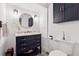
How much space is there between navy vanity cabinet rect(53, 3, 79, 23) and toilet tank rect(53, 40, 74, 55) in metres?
0.22

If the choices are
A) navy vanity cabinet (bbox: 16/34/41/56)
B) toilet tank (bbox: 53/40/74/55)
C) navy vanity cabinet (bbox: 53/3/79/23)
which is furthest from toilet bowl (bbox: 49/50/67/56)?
navy vanity cabinet (bbox: 53/3/79/23)

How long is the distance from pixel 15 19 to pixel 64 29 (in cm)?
51

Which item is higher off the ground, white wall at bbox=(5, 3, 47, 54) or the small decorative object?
white wall at bbox=(5, 3, 47, 54)

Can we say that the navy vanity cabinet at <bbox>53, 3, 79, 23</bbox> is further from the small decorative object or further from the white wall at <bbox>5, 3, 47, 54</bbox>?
the small decorative object

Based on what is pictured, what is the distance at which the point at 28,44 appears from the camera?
1252mm

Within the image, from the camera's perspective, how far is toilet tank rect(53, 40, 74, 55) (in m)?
1.21

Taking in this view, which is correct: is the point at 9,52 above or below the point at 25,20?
below

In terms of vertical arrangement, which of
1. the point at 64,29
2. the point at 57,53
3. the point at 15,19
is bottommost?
the point at 57,53

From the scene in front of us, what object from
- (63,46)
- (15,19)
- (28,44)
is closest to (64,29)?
(63,46)

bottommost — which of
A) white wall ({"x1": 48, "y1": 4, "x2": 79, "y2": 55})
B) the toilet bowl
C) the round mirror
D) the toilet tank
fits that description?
the toilet bowl

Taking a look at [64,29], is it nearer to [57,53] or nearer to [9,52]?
[57,53]

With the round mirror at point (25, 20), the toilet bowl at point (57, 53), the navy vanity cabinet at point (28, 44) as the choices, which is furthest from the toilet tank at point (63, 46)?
the round mirror at point (25, 20)

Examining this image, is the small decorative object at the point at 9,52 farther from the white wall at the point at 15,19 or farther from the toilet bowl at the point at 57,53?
the toilet bowl at the point at 57,53

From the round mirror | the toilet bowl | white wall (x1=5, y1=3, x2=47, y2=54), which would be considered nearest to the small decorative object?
white wall (x1=5, y1=3, x2=47, y2=54)
